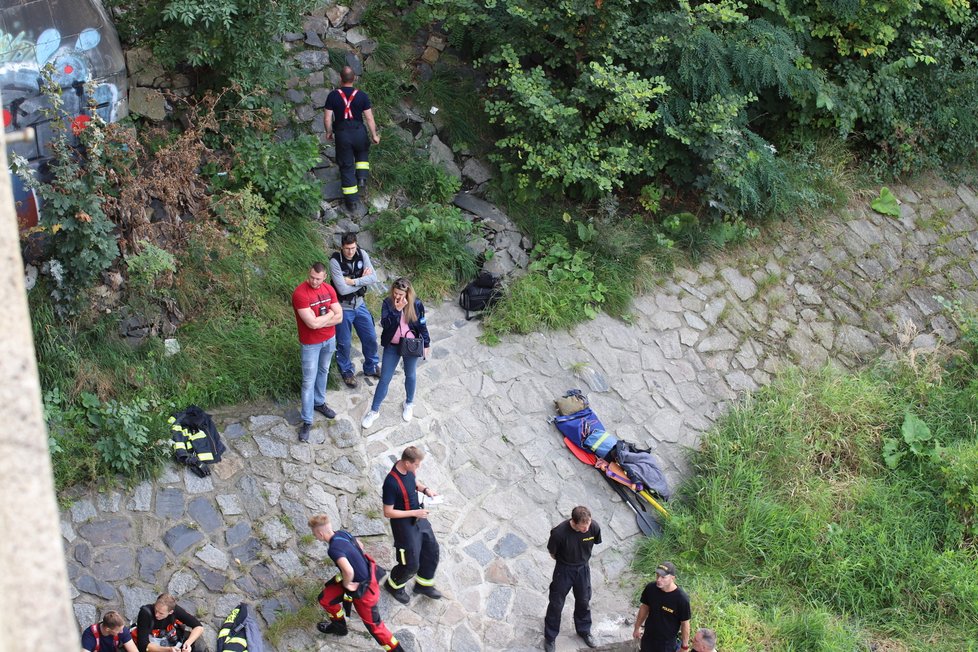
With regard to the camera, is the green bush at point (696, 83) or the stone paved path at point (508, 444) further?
the green bush at point (696, 83)

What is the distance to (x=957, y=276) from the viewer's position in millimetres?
12039

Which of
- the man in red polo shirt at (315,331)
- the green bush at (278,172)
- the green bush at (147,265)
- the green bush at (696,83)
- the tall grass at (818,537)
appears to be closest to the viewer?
the man in red polo shirt at (315,331)

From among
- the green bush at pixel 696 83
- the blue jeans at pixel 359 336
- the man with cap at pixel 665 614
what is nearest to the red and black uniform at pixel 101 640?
the blue jeans at pixel 359 336

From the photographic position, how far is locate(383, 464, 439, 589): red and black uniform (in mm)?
6910

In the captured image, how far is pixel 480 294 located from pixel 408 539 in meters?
3.49

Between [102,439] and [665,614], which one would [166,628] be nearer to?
[102,439]

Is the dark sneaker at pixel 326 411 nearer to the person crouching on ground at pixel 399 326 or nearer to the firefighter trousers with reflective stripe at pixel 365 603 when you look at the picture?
the person crouching on ground at pixel 399 326

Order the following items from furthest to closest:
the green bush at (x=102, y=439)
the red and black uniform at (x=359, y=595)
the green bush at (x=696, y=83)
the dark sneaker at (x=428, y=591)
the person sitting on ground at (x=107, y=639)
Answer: the green bush at (x=696, y=83)
the green bush at (x=102, y=439)
the dark sneaker at (x=428, y=591)
the red and black uniform at (x=359, y=595)
the person sitting on ground at (x=107, y=639)

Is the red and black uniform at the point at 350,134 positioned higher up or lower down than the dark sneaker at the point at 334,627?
higher up

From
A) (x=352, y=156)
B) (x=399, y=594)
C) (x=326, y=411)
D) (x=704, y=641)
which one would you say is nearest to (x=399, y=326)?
(x=326, y=411)

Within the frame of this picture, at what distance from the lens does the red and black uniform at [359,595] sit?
261 inches

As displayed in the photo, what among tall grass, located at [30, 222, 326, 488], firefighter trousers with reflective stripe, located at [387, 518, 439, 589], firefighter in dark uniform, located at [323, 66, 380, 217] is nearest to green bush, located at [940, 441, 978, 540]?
firefighter trousers with reflective stripe, located at [387, 518, 439, 589]

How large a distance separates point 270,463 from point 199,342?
4.62 feet

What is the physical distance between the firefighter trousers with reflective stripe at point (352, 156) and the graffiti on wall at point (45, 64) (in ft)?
7.55
